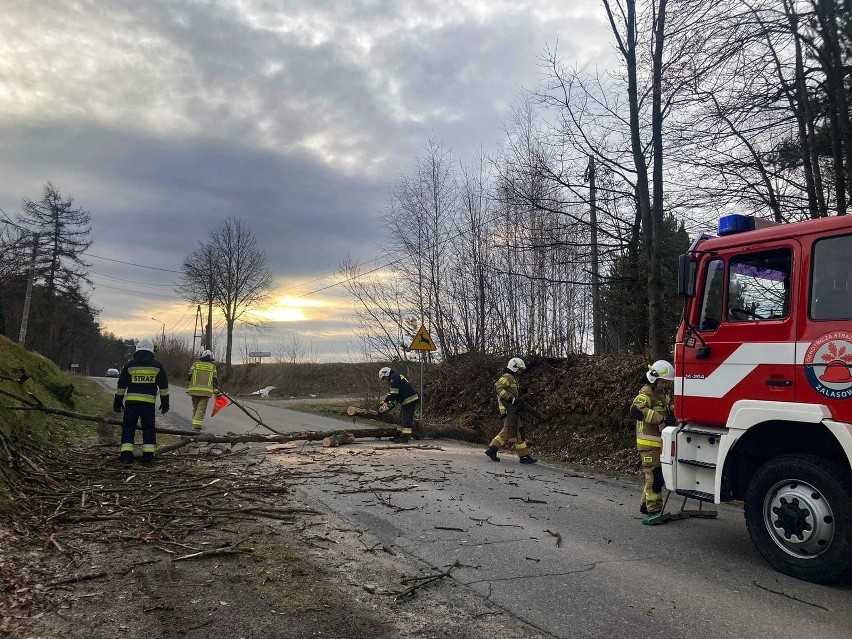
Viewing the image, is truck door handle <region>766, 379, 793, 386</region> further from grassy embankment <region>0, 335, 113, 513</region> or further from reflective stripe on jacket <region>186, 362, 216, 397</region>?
reflective stripe on jacket <region>186, 362, 216, 397</region>

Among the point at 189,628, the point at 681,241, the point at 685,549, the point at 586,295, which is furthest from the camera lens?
the point at 586,295

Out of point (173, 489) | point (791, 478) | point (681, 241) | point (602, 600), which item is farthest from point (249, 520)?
point (681, 241)

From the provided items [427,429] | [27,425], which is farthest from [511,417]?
[27,425]

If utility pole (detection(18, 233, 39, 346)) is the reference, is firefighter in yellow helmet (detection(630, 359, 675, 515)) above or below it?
below

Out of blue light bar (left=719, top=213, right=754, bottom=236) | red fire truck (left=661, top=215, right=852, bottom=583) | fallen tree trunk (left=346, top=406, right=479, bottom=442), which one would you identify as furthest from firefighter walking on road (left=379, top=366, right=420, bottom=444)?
blue light bar (left=719, top=213, right=754, bottom=236)

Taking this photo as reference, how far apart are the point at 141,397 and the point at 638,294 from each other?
11.1m

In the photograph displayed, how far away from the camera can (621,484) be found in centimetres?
890

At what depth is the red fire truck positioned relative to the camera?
464cm

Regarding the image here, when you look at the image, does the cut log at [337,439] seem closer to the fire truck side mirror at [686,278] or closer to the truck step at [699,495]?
the truck step at [699,495]

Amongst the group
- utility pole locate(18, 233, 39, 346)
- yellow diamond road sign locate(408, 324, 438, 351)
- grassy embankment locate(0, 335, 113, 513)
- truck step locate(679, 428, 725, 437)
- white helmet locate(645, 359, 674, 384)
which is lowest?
grassy embankment locate(0, 335, 113, 513)

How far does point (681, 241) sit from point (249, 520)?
1216cm

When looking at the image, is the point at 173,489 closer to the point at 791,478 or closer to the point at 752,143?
the point at 791,478

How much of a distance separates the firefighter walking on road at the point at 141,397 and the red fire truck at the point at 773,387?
7471mm

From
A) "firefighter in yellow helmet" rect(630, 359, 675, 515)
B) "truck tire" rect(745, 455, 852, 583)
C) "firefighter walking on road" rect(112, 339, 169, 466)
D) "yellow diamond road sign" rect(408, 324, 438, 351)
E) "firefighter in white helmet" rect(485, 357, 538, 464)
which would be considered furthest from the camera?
"yellow diamond road sign" rect(408, 324, 438, 351)
